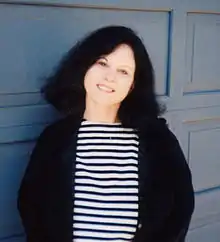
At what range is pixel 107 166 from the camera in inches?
53.2

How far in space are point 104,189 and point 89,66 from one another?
0.28 m

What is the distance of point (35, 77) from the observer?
1487mm

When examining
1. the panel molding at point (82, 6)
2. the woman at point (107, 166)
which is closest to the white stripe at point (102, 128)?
the woman at point (107, 166)

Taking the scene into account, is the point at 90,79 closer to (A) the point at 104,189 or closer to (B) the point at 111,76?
(B) the point at 111,76

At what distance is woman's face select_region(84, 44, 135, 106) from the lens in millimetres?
1304

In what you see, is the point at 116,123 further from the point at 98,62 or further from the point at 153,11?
the point at 153,11

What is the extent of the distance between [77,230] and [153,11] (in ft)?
2.26

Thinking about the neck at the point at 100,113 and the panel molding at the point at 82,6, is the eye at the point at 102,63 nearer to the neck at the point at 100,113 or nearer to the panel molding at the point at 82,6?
the neck at the point at 100,113

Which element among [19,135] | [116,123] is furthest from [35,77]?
[116,123]

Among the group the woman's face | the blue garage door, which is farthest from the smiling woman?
the blue garage door

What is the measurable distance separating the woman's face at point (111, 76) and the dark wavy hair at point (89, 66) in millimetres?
14

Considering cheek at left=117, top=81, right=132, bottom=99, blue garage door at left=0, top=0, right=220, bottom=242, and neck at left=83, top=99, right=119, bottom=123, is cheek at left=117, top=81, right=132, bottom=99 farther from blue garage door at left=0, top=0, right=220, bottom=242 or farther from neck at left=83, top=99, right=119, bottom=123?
blue garage door at left=0, top=0, right=220, bottom=242

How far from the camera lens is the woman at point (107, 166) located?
1.33 m

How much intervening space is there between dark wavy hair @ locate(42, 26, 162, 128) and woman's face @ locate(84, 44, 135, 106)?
14 millimetres
